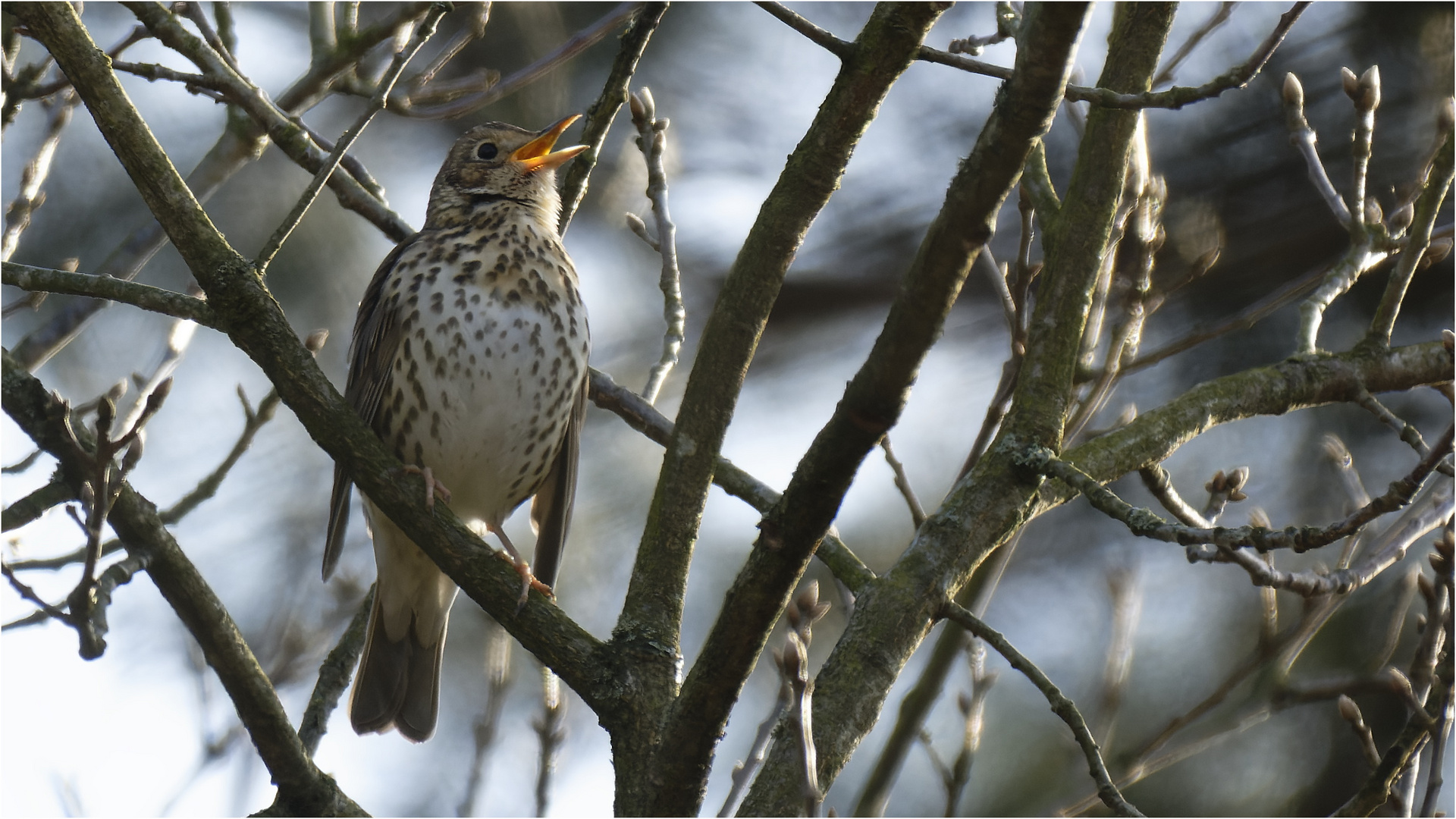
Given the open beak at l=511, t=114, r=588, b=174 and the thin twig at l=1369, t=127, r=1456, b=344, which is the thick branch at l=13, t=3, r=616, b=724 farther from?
the thin twig at l=1369, t=127, r=1456, b=344

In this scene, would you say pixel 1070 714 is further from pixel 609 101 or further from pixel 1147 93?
pixel 609 101

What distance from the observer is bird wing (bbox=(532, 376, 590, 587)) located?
4.68m

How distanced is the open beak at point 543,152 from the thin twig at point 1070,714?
2543 mm

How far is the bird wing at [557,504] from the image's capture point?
4.68 m

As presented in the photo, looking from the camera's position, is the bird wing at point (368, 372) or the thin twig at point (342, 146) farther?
the bird wing at point (368, 372)

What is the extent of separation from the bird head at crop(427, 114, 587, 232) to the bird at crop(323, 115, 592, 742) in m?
0.04

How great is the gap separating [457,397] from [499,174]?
1133mm

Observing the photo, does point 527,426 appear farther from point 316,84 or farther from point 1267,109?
point 1267,109

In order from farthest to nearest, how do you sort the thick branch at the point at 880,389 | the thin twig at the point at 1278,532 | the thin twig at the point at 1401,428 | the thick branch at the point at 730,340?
the thin twig at the point at 1401,428, the thick branch at the point at 730,340, the thin twig at the point at 1278,532, the thick branch at the point at 880,389

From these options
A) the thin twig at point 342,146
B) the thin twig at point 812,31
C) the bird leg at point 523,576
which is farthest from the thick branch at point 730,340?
the thin twig at point 342,146

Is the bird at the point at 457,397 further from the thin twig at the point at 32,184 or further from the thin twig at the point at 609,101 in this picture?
the thin twig at the point at 32,184

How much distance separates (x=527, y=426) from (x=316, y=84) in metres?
1.33

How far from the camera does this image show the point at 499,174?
16.5ft

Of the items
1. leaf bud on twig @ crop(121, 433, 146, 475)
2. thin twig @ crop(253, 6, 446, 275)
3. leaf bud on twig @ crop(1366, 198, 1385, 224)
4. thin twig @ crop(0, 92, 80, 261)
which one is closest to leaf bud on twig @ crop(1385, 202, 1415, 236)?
leaf bud on twig @ crop(1366, 198, 1385, 224)
